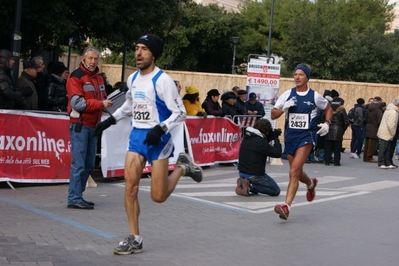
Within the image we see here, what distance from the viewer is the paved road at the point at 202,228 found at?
7.05 m

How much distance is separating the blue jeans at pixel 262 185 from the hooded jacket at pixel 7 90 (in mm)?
3711

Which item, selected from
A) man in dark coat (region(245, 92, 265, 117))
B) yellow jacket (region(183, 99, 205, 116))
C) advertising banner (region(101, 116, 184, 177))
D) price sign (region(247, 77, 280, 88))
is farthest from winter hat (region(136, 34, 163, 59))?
price sign (region(247, 77, 280, 88))

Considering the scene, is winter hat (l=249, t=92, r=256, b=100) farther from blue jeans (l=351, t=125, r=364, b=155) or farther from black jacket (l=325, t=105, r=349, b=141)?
blue jeans (l=351, t=125, r=364, b=155)

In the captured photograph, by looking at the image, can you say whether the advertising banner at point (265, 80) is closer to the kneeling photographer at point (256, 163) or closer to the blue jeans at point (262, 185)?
the kneeling photographer at point (256, 163)

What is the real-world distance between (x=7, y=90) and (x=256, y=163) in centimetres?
390

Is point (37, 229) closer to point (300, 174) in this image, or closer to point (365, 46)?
point (300, 174)

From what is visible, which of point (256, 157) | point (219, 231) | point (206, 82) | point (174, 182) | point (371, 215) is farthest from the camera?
point (206, 82)

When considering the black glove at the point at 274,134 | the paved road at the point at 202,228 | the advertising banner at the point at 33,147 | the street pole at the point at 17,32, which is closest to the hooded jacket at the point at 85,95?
the paved road at the point at 202,228

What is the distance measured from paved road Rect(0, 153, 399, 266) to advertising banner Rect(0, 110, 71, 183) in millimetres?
228

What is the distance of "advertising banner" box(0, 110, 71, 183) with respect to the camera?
11.0 meters

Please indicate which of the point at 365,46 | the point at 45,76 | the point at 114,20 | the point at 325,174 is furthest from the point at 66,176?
the point at 365,46

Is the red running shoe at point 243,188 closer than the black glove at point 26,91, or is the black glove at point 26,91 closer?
the black glove at point 26,91

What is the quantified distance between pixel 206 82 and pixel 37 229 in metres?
26.7

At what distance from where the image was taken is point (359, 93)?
31.0 meters
